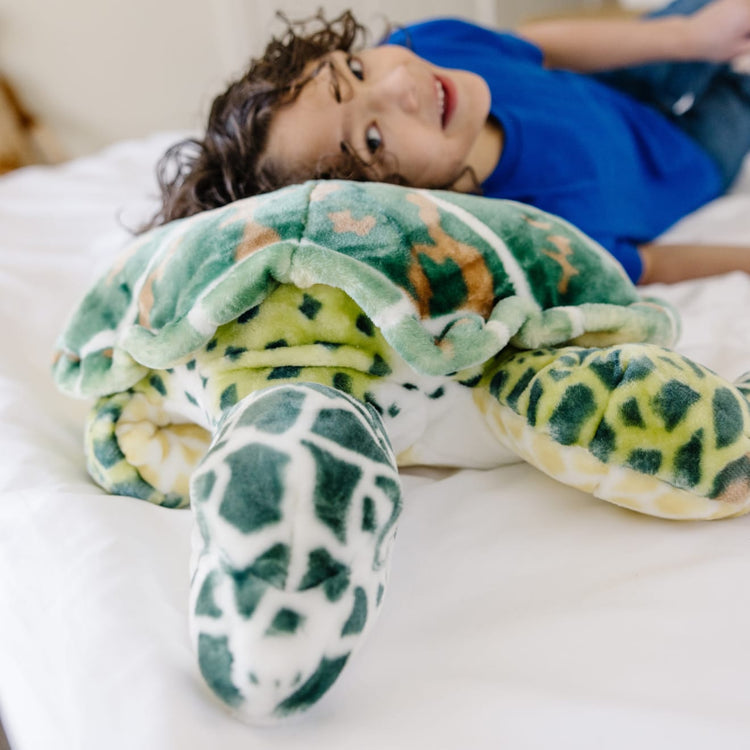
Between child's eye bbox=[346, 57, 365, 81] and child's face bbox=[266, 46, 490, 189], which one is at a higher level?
child's eye bbox=[346, 57, 365, 81]

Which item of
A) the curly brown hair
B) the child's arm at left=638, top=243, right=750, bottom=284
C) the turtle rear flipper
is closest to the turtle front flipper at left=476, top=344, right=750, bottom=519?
the turtle rear flipper

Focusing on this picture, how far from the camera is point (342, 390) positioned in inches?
20.7

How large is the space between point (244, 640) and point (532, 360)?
30 centimetres

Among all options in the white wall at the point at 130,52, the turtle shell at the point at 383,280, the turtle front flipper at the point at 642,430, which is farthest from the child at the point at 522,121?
the white wall at the point at 130,52

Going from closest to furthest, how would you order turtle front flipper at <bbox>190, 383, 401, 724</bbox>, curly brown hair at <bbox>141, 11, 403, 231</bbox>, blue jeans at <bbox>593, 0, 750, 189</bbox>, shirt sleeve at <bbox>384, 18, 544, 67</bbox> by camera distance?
turtle front flipper at <bbox>190, 383, 401, 724</bbox>, curly brown hair at <bbox>141, 11, 403, 231</bbox>, shirt sleeve at <bbox>384, 18, 544, 67</bbox>, blue jeans at <bbox>593, 0, 750, 189</bbox>

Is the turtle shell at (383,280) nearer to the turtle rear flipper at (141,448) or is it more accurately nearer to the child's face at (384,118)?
the turtle rear flipper at (141,448)

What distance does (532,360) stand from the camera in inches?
21.6

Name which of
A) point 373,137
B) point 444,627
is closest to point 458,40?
point 373,137

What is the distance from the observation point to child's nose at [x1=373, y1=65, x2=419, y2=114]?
88 cm

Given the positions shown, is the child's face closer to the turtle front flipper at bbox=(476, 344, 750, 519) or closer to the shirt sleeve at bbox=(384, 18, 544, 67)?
the shirt sleeve at bbox=(384, 18, 544, 67)

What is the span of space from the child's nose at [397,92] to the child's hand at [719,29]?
28.4 inches

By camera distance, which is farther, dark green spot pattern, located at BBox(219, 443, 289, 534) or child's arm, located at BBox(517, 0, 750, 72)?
child's arm, located at BBox(517, 0, 750, 72)

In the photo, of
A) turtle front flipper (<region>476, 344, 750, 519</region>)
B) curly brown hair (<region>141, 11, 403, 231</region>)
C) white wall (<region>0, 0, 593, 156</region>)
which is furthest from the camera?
white wall (<region>0, 0, 593, 156</region>)

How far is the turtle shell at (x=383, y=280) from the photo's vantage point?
0.52 m
